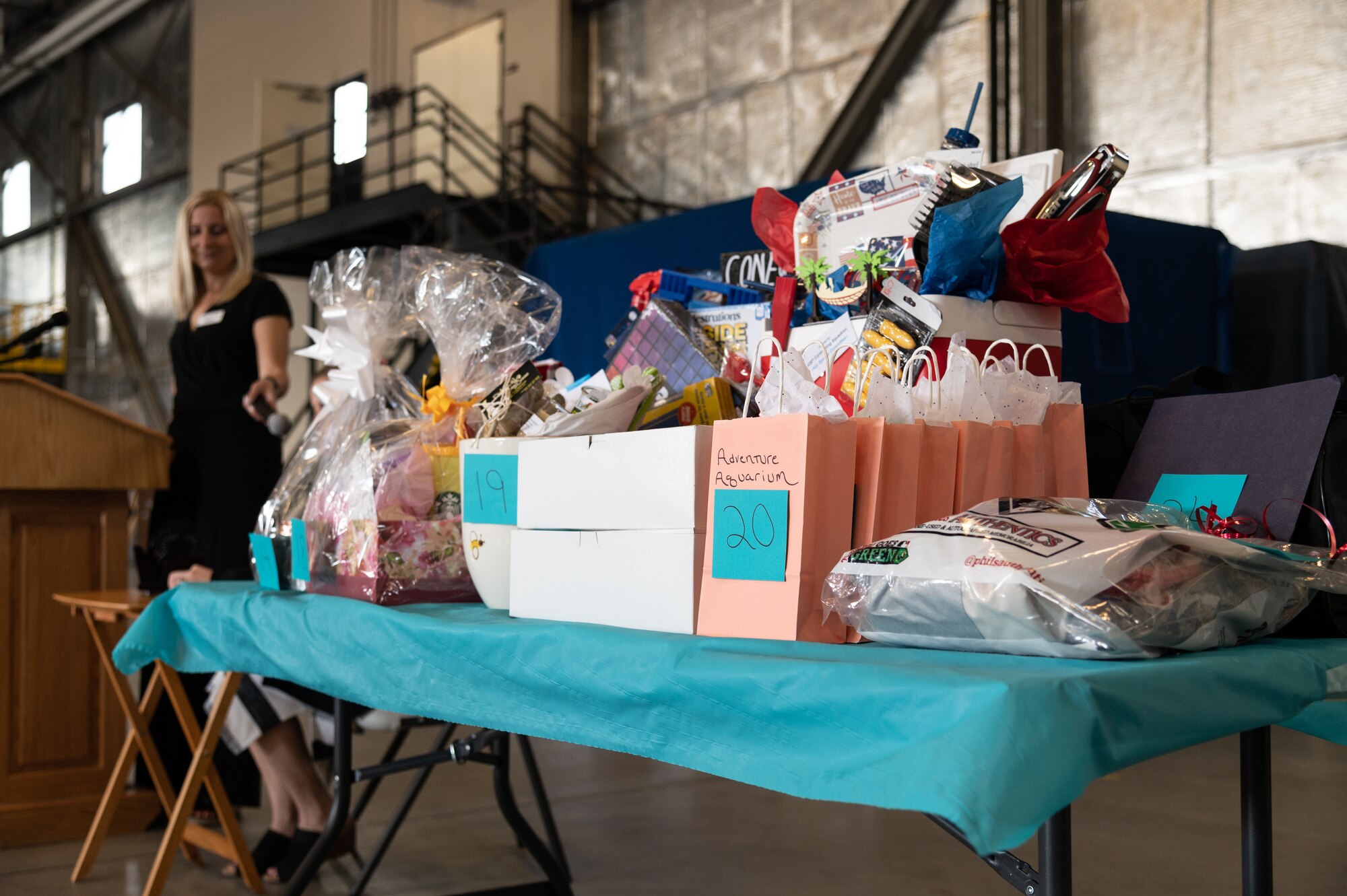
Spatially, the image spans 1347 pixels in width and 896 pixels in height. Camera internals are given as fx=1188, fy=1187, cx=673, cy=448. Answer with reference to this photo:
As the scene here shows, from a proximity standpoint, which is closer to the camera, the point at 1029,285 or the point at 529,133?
the point at 1029,285

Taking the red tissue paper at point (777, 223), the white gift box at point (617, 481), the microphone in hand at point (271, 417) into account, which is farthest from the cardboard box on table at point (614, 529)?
the microphone in hand at point (271, 417)

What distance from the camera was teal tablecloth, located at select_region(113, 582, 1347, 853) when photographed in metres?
0.67

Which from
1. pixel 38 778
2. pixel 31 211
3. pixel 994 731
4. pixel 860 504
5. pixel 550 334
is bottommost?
pixel 38 778

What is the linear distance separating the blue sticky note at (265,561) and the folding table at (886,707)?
34 cm

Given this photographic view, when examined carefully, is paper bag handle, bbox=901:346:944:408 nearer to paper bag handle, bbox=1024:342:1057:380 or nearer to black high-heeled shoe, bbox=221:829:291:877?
paper bag handle, bbox=1024:342:1057:380

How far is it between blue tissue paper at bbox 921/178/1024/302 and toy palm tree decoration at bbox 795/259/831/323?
126 mm

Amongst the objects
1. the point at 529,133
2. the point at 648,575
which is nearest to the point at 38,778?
the point at 648,575

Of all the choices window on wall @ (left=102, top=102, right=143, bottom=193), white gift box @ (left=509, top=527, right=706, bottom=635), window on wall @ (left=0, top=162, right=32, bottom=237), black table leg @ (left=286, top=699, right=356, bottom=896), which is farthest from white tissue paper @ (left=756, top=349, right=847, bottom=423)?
window on wall @ (left=0, top=162, right=32, bottom=237)

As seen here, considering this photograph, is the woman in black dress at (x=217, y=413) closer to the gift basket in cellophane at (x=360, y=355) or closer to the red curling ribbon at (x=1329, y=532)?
the gift basket in cellophane at (x=360, y=355)

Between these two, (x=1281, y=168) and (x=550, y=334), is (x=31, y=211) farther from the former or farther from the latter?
(x=550, y=334)

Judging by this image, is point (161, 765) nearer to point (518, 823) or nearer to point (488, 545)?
point (518, 823)

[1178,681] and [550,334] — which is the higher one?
[550,334]

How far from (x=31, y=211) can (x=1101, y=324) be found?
14.0 m

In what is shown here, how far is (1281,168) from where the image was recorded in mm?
4836
